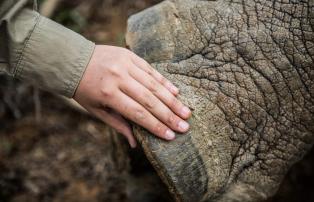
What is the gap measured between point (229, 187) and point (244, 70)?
45 centimetres

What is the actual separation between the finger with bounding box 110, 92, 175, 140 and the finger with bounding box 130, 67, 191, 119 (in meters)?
0.07

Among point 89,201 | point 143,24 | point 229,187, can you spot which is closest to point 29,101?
point 89,201

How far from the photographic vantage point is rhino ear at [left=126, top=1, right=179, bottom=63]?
1999 millimetres

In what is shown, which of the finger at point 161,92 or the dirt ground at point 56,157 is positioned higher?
the finger at point 161,92

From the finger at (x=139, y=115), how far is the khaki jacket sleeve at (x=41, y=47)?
18 cm

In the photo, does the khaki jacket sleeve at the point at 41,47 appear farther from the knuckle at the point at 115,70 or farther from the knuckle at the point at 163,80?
the knuckle at the point at 163,80

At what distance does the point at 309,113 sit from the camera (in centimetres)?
204

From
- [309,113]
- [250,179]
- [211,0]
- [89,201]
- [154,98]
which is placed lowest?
[89,201]

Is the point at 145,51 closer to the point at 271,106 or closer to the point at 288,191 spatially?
the point at 271,106

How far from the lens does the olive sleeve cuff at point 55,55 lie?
1.91 m

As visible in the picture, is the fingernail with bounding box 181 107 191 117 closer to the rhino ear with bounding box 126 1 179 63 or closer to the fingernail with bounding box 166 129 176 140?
the fingernail with bounding box 166 129 176 140


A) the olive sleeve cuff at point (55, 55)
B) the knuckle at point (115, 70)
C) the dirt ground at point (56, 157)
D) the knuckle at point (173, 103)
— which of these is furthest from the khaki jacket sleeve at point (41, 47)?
the dirt ground at point (56, 157)

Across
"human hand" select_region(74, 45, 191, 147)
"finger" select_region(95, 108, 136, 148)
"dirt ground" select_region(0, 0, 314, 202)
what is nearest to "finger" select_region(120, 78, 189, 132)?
"human hand" select_region(74, 45, 191, 147)

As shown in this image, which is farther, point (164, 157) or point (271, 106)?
point (271, 106)
